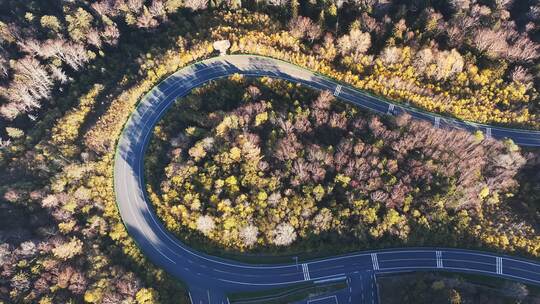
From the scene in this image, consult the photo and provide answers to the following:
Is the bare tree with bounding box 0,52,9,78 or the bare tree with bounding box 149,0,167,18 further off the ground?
A: the bare tree with bounding box 149,0,167,18

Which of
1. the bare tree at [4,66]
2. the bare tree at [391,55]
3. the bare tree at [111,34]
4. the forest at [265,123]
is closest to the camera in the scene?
the forest at [265,123]

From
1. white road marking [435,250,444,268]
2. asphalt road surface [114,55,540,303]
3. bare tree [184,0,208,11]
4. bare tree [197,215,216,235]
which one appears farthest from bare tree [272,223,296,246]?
bare tree [184,0,208,11]

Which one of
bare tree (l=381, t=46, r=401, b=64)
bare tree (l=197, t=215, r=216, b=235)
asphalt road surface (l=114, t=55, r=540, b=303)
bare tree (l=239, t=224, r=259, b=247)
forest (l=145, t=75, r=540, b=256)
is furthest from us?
bare tree (l=381, t=46, r=401, b=64)

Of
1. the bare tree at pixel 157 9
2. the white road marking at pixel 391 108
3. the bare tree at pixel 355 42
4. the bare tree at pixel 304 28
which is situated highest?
the bare tree at pixel 157 9

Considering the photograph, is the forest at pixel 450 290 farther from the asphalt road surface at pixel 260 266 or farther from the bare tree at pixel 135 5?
the bare tree at pixel 135 5

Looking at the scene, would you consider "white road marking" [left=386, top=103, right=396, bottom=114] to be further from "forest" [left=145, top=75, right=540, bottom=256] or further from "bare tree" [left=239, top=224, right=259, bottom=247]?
"bare tree" [left=239, top=224, right=259, bottom=247]

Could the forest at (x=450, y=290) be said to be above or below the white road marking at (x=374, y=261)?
below

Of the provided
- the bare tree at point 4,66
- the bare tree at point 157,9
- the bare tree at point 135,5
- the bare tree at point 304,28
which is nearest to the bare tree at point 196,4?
the bare tree at point 157,9

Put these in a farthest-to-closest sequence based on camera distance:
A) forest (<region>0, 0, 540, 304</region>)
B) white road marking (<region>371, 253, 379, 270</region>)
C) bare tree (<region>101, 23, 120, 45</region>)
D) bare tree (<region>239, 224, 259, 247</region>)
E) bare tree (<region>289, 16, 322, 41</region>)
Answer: bare tree (<region>101, 23, 120, 45</region>) < bare tree (<region>289, 16, 322, 41</region>) < white road marking (<region>371, 253, 379, 270</region>) < forest (<region>0, 0, 540, 304</region>) < bare tree (<region>239, 224, 259, 247</region>)

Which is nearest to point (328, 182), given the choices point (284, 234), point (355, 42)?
point (284, 234)
